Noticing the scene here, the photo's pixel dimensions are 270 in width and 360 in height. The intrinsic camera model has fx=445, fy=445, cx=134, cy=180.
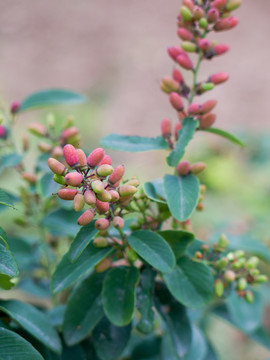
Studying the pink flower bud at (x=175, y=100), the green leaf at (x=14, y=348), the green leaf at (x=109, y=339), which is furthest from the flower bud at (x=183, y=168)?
the green leaf at (x=14, y=348)

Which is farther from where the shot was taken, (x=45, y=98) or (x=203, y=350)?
(x=45, y=98)

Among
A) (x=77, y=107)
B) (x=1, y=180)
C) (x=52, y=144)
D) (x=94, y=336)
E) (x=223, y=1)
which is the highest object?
(x=223, y=1)

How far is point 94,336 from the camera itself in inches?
36.5

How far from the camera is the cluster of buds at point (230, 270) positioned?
0.95 metres

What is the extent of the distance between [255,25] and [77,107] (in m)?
3.00

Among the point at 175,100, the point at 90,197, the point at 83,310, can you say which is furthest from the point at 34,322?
the point at 175,100

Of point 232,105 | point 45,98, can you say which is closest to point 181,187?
point 45,98

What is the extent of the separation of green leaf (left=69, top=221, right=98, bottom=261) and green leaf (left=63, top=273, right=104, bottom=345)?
0.59 feet

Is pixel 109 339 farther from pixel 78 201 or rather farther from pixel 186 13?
pixel 186 13

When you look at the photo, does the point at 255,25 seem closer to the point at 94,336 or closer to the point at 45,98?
the point at 45,98

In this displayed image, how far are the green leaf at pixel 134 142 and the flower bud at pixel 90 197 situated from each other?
0.81ft

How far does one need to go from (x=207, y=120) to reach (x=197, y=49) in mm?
165

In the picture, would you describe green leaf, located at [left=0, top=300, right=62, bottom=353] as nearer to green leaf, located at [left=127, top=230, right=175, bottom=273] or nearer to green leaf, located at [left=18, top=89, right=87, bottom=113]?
green leaf, located at [left=127, top=230, right=175, bottom=273]

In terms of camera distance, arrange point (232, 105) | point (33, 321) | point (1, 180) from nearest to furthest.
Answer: point (33, 321) < point (1, 180) < point (232, 105)
